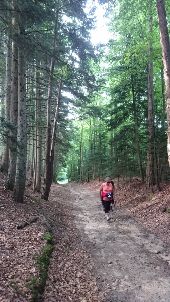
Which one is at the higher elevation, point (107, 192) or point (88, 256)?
point (107, 192)

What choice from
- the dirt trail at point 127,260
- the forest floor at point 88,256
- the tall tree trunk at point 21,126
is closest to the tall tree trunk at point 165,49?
the dirt trail at point 127,260

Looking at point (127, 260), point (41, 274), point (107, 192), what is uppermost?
point (107, 192)

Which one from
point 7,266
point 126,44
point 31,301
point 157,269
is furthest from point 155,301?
point 126,44

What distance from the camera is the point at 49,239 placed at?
9.27 m

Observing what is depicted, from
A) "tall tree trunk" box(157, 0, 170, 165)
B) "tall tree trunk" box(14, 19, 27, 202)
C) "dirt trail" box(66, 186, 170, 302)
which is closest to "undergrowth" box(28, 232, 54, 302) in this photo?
"dirt trail" box(66, 186, 170, 302)

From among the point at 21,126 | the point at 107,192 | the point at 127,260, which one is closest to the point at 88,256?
the point at 127,260

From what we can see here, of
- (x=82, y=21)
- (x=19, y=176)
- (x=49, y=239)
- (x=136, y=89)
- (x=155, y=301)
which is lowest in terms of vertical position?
(x=155, y=301)

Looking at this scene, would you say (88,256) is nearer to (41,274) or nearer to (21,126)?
(41,274)

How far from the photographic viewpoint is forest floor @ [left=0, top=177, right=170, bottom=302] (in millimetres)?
6551

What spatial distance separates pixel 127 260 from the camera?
29.4 ft

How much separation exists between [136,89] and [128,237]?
43.6ft

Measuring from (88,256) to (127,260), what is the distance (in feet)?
3.61

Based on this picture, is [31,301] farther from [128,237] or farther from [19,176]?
[19,176]

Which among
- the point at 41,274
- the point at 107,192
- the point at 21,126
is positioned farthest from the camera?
the point at 107,192
